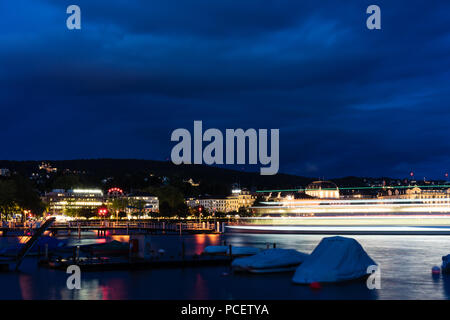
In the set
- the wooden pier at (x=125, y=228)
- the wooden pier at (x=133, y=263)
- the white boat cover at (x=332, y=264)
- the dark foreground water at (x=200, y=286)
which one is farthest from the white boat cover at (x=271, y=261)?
the wooden pier at (x=125, y=228)

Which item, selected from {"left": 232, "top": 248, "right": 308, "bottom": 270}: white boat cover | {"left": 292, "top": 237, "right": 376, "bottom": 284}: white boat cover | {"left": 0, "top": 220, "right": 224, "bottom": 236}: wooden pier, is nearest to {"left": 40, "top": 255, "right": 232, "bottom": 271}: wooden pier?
{"left": 232, "top": 248, "right": 308, "bottom": 270}: white boat cover

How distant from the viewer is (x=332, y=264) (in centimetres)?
3156

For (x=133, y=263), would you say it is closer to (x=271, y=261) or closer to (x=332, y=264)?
(x=271, y=261)

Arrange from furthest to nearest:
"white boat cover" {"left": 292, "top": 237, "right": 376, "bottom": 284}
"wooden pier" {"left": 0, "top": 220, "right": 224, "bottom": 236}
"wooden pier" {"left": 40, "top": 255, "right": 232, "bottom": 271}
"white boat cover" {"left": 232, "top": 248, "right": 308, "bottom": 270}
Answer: "wooden pier" {"left": 0, "top": 220, "right": 224, "bottom": 236}, "wooden pier" {"left": 40, "top": 255, "right": 232, "bottom": 271}, "white boat cover" {"left": 232, "top": 248, "right": 308, "bottom": 270}, "white boat cover" {"left": 292, "top": 237, "right": 376, "bottom": 284}

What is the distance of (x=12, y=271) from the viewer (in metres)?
40.0

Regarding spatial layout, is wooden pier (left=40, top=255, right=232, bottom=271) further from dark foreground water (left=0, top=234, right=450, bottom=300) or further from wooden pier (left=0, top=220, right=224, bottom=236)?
wooden pier (left=0, top=220, right=224, bottom=236)

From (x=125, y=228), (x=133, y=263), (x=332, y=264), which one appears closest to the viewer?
(x=332, y=264)

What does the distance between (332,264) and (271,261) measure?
533 centimetres

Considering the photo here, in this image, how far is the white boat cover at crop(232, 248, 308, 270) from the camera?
36.0 meters

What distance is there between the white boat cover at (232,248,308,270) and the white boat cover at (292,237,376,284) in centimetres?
409

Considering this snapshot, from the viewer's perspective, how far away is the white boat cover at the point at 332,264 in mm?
31125

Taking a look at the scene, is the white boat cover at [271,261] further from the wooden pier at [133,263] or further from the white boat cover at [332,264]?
the wooden pier at [133,263]

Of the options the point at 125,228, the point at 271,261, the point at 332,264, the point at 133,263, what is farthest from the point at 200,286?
the point at 125,228
